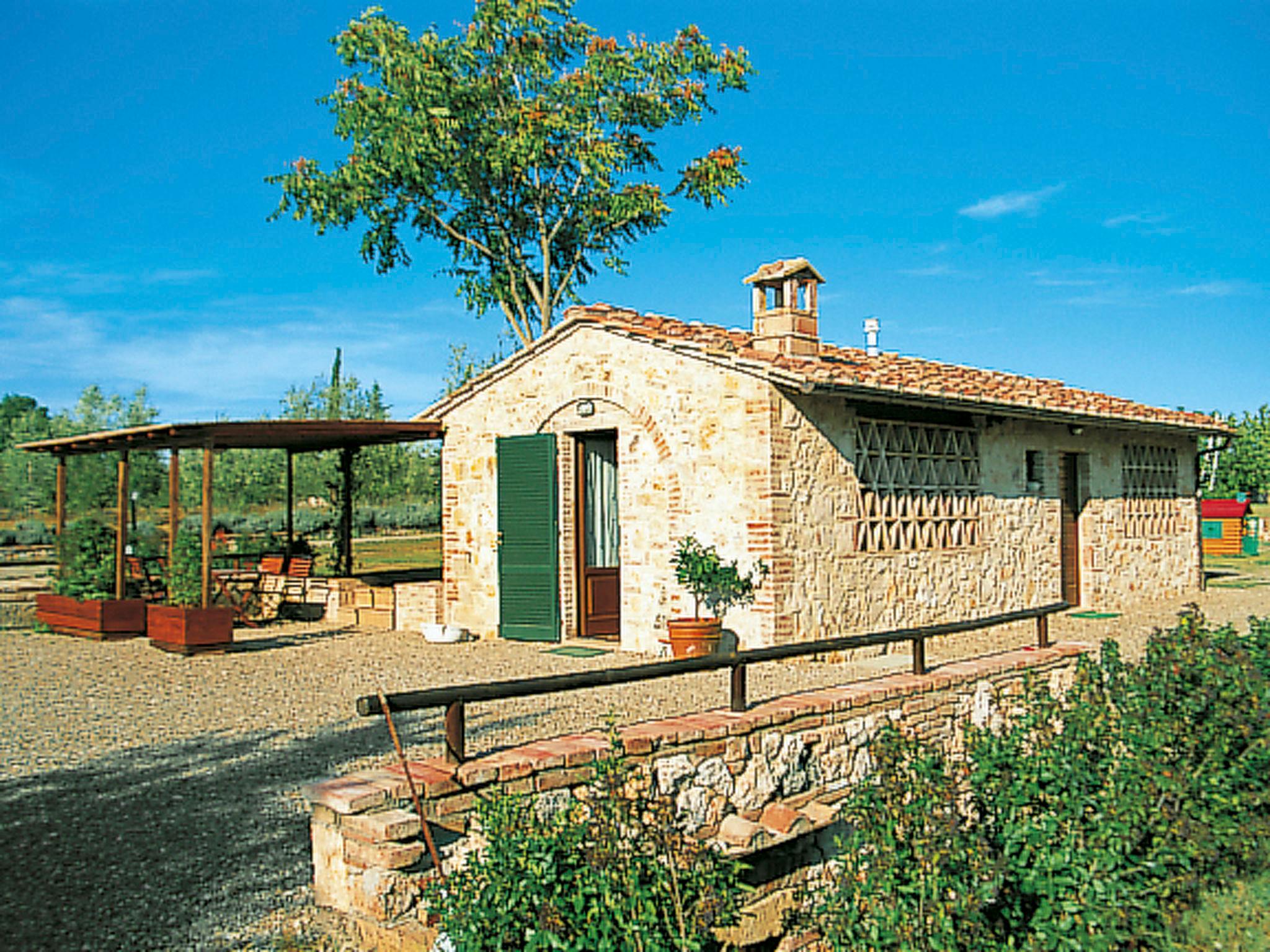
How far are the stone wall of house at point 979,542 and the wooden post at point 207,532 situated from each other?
6.05m

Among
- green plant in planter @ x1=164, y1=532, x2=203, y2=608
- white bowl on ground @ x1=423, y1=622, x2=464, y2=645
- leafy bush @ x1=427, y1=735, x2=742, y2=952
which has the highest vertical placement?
green plant in planter @ x1=164, y1=532, x2=203, y2=608

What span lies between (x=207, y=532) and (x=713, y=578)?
5488 mm

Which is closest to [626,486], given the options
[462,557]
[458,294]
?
[462,557]

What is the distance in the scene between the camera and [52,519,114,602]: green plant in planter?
507 inches

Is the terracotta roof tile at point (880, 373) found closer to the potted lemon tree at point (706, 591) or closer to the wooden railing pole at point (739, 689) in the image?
the potted lemon tree at point (706, 591)

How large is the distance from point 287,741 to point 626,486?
4.63m

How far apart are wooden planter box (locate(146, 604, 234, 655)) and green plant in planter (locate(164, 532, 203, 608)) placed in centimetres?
16

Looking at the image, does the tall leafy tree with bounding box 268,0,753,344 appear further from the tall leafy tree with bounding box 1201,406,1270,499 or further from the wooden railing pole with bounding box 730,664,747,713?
the tall leafy tree with bounding box 1201,406,1270,499

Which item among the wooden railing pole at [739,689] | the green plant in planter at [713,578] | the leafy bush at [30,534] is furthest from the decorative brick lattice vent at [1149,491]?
the leafy bush at [30,534]

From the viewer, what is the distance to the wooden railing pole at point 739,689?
6.27 m

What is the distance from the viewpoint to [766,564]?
930 centimetres

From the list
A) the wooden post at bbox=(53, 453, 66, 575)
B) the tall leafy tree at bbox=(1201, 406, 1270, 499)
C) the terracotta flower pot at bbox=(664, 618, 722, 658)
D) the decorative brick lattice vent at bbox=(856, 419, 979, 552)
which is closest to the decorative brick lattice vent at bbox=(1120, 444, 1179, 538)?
the decorative brick lattice vent at bbox=(856, 419, 979, 552)

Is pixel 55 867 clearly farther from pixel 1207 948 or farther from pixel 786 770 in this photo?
pixel 1207 948

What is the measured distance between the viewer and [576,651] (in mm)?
10625
